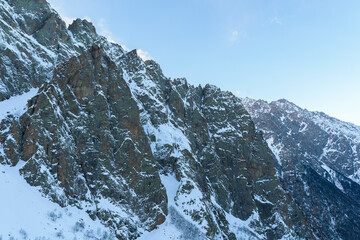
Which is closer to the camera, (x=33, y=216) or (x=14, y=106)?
(x=33, y=216)

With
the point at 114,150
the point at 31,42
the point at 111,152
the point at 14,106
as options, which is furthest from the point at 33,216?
the point at 31,42

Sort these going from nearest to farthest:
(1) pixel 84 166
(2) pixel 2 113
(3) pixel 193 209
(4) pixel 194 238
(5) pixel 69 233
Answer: (5) pixel 69 233 < (2) pixel 2 113 < (1) pixel 84 166 < (4) pixel 194 238 < (3) pixel 193 209

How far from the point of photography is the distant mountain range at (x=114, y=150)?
67.3 m

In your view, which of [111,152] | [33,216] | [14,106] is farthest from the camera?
[111,152]

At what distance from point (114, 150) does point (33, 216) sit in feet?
103

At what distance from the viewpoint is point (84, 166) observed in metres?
79.0

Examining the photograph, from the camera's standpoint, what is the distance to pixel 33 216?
58.4m

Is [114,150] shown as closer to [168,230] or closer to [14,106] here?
[168,230]

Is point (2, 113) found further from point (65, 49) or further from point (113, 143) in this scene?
point (65, 49)

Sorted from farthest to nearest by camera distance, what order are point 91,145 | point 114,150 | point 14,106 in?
point 114,150 → point 91,145 → point 14,106

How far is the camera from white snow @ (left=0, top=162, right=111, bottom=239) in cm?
5438

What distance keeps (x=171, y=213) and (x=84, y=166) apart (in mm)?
27588

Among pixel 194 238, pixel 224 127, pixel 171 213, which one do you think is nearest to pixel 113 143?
pixel 171 213

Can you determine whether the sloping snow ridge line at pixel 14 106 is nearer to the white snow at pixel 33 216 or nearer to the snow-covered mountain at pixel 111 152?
the snow-covered mountain at pixel 111 152
